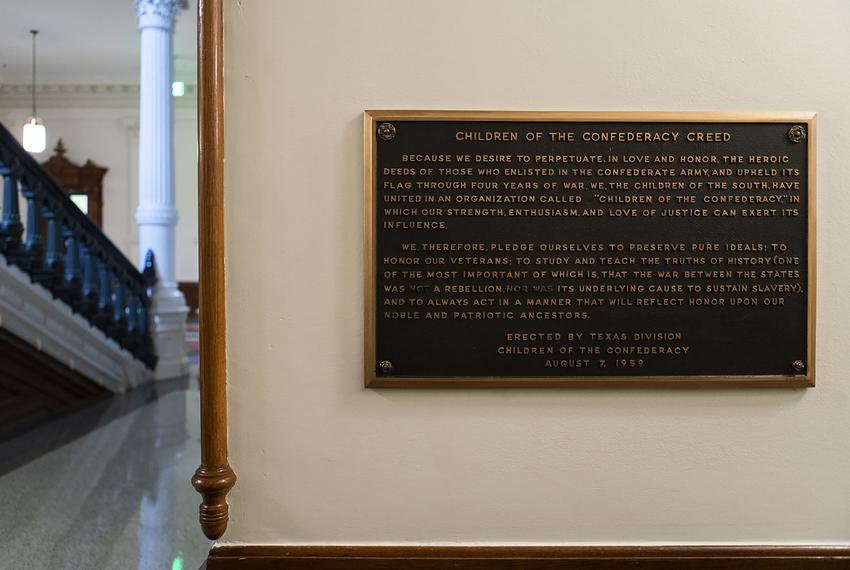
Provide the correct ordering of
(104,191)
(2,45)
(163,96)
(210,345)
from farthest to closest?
(104,191) → (2,45) → (163,96) → (210,345)

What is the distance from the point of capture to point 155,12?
7258 mm

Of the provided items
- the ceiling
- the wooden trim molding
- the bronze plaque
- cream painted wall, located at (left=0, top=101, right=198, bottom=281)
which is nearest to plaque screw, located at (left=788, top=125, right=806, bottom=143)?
the bronze plaque

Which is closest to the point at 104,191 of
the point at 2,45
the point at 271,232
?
the point at 2,45

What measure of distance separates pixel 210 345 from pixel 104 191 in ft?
43.7

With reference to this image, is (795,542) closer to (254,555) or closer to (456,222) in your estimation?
(456,222)

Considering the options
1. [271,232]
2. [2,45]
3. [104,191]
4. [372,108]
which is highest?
[2,45]

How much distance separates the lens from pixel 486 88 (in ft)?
6.92

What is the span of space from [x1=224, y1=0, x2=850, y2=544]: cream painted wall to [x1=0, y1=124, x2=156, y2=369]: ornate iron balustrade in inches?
147

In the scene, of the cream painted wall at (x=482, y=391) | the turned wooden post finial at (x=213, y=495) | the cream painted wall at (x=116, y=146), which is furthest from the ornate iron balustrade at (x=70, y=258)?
the cream painted wall at (x=116, y=146)

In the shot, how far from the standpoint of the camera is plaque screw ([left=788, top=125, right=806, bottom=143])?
2.10 meters

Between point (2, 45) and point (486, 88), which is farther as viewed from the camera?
point (2, 45)

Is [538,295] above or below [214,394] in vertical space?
above

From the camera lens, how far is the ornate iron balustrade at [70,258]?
5086 millimetres

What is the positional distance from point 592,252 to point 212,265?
3.86 ft
